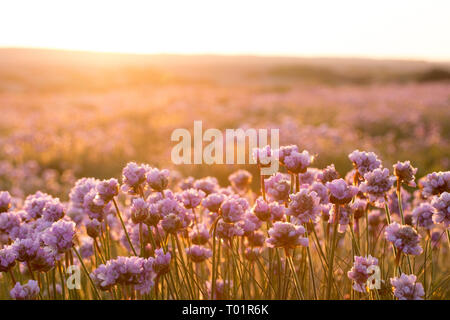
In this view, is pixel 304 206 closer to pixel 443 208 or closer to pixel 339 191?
pixel 339 191

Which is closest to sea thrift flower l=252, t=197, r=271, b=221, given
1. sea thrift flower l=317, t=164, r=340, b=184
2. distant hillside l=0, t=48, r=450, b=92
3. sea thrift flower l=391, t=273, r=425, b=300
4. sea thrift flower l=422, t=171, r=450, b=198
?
sea thrift flower l=317, t=164, r=340, b=184

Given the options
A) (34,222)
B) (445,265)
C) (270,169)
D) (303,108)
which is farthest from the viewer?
(303,108)

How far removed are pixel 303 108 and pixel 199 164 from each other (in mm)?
9580

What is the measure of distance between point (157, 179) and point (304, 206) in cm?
75

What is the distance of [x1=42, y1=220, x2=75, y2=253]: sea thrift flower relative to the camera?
1.99m

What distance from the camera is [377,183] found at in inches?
78.2

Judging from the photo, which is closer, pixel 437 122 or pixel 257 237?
pixel 257 237

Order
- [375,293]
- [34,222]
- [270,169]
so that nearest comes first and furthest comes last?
[375,293], [270,169], [34,222]

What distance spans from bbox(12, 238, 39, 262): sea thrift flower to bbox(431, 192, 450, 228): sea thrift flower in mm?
1744

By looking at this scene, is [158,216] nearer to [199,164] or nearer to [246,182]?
[246,182]

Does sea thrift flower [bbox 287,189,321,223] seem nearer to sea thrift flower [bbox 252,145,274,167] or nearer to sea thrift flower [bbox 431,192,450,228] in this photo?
sea thrift flower [bbox 252,145,274,167]
